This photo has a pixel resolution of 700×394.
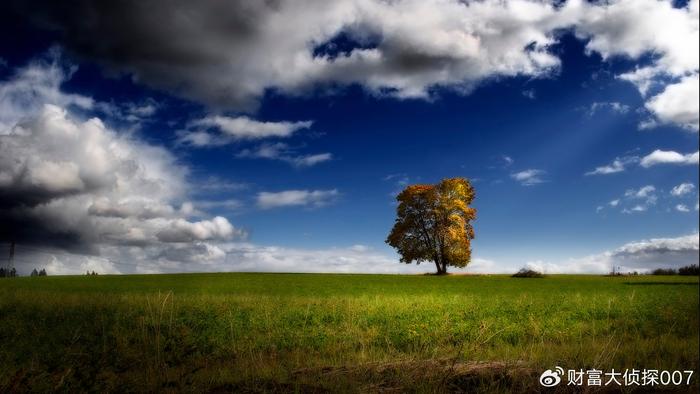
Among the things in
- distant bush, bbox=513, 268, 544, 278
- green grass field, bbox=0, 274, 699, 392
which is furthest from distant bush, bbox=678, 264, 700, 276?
green grass field, bbox=0, 274, 699, 392

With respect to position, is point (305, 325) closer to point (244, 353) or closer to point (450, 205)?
point (244, 353)

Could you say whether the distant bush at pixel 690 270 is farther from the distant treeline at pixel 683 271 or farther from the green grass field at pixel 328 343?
the green grass field at pixel 328 343

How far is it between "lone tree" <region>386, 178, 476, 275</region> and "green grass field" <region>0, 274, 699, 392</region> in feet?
124

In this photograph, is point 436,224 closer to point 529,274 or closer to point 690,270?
point 529,274

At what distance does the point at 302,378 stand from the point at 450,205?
57.2 meters

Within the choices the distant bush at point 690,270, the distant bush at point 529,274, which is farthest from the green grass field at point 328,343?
the distant bush at point 690,270

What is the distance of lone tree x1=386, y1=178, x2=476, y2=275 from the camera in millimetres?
62981

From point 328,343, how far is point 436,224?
52.5 m

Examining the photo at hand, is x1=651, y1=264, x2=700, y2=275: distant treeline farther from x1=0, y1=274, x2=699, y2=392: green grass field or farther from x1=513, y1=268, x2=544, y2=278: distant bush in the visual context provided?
x1=0, y1=274, x2=699, y2=392: green grass field

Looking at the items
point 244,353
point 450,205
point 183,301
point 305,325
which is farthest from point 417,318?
point 450,205

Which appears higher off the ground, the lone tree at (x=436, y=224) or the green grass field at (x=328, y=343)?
the lone tree at (x=436, y=224)

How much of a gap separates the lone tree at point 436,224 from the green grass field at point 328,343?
3783 cm

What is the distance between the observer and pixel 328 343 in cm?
1309

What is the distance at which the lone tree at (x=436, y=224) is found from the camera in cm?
6298
